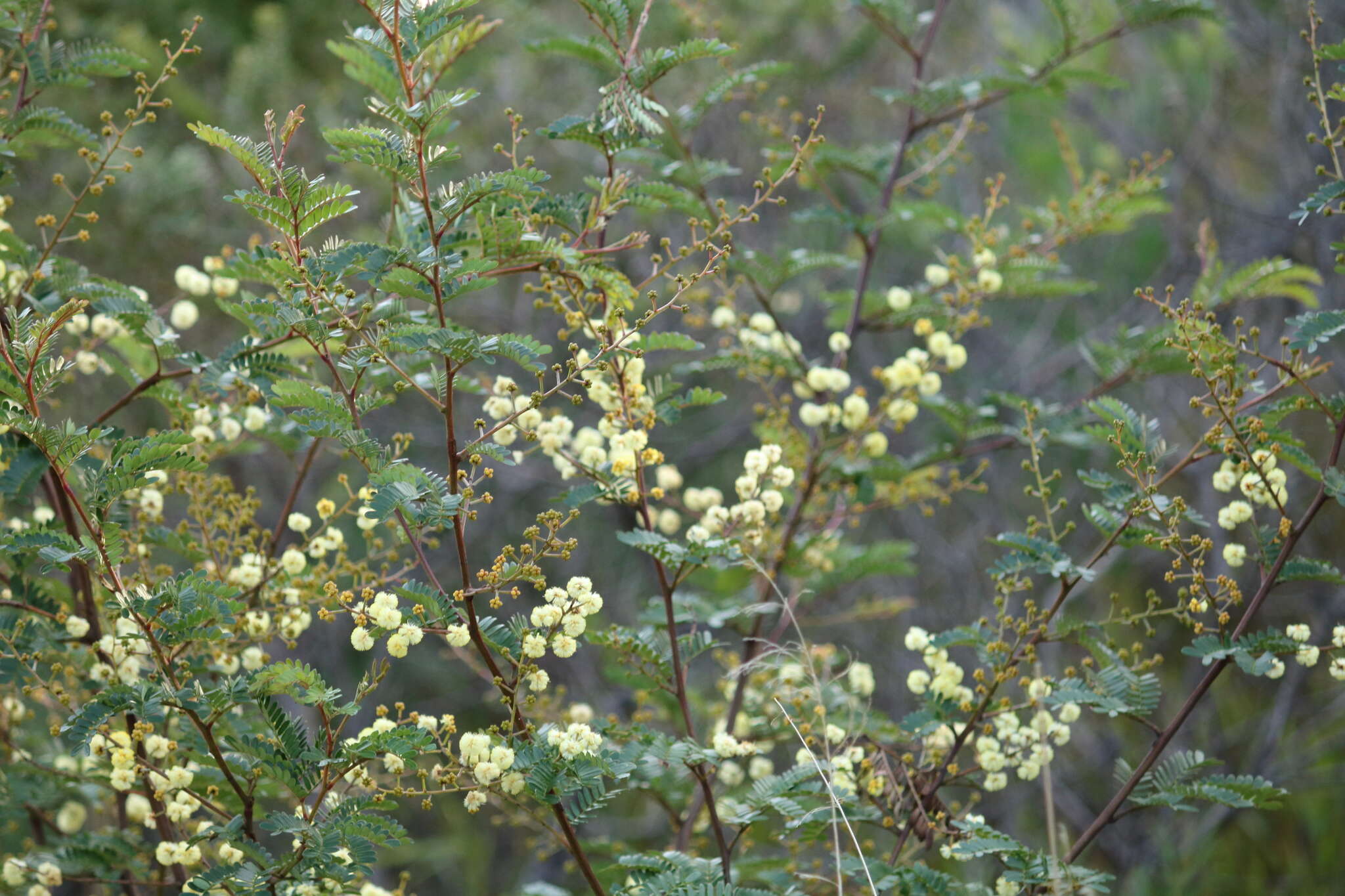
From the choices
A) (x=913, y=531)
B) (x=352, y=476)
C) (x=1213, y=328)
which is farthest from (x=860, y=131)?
(x=1213, y=328)

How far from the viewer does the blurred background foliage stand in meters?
3.71

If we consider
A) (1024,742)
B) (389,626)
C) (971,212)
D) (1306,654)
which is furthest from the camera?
(971,212)

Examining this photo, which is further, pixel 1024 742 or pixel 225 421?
pixel 225 421

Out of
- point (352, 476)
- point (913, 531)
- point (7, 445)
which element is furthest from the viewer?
point (913, 531)

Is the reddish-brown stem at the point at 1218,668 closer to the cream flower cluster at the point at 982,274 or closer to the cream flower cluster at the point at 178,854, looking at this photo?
the cream flower cluster at the point at 982,274

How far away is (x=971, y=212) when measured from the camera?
4.66 meters

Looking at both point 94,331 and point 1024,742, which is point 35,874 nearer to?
point 94,331

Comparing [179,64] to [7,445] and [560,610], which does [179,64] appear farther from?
Result: [560,610]

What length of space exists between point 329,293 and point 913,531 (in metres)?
3.66

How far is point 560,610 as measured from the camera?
133 centimetres

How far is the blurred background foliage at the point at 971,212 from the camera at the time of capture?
12.2 ft

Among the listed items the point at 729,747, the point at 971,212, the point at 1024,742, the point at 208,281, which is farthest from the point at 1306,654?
the point at 971,212

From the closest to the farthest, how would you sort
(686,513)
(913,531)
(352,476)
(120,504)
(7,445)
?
1. (7,445)
2. (120,504)
3. (686,513)
4. (352,476)
5. (913,531)

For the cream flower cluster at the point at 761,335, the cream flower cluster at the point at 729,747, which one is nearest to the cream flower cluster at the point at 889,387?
the cream flower cluster at the point at 761,335
